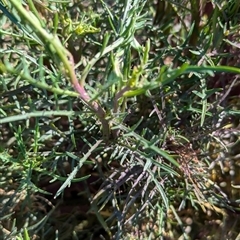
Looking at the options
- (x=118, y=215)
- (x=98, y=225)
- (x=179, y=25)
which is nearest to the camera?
(x=118, y=215)

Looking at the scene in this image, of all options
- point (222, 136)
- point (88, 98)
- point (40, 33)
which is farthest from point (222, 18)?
point (40, 33)

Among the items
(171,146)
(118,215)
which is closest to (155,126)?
(171,146)

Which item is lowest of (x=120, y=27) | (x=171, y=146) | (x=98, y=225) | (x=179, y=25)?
(x=98, y=225)

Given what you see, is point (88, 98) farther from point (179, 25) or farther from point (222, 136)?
point (179, 25)

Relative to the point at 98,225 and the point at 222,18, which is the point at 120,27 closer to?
the point at 222,18

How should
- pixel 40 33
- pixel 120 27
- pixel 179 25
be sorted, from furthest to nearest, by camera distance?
pixel 179 25 < pixel 120 27 < pixel 40 33

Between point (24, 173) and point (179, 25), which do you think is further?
point (179, 25)

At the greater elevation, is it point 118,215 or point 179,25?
point 179,25
